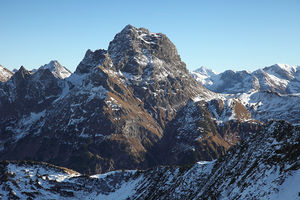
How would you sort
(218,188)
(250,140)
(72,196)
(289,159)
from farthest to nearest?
1. (72,196)
2. (250,140)
3. (218,188)
4. (289,159)

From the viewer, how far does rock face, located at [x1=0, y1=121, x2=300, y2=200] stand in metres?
56.6

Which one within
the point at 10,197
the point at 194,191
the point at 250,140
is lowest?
the point at 194,191

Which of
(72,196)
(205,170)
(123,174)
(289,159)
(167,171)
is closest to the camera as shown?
(289,159)

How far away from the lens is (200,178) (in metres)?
95.3

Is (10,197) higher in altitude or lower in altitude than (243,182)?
higher

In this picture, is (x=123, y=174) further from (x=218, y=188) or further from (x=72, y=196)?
(x=218, y=188)

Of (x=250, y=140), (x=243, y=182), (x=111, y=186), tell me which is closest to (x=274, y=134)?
(x=250, y=140)

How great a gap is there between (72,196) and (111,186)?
59.6 ft

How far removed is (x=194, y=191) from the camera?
89.6 metres

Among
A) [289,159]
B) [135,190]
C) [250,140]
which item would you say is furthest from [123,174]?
[289,159]

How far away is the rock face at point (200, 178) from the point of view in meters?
56.6

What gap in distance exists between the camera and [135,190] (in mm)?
130000

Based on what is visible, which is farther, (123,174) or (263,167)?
(123,174)

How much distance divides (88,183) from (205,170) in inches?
2893
